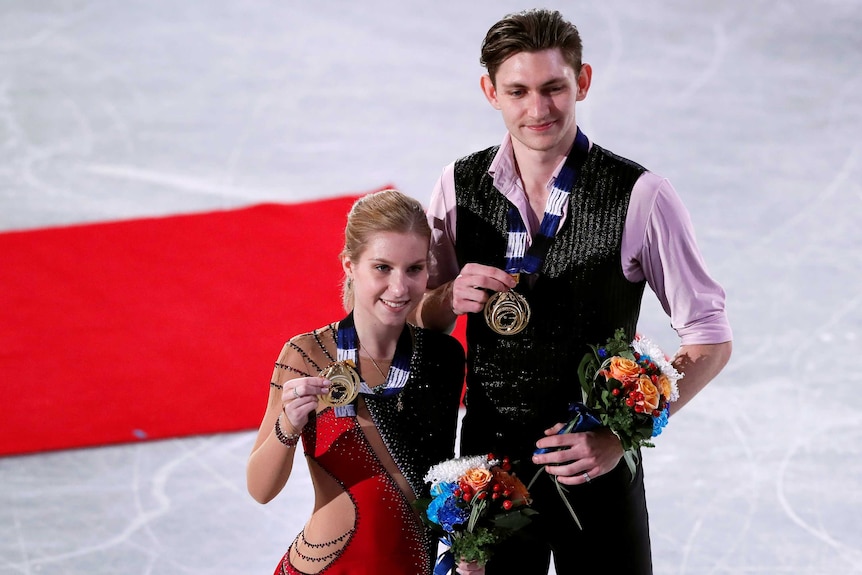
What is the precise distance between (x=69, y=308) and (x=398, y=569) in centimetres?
360

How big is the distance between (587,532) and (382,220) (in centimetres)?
96

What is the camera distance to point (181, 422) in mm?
5055

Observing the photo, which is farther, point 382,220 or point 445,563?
point 382,220


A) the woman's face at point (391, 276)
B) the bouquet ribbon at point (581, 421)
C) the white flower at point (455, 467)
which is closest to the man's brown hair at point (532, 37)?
the woman's face at point (391, 276)

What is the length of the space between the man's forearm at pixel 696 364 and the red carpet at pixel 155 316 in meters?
2.64

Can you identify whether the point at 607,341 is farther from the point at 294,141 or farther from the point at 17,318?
the point at 294,141

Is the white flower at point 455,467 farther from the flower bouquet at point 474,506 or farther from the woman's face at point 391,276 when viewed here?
the woman's face at point 391,276

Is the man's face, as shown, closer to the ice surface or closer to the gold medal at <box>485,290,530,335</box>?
the gold medal at <box>485,290,530,335</box>

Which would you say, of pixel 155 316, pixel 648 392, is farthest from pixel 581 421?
pixel 155 316

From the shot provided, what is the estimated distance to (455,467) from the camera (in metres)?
2.69

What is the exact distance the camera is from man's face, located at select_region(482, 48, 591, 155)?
275 cm

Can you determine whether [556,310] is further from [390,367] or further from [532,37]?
[532,37]

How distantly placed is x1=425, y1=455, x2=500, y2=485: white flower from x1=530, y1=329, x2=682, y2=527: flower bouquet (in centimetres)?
15

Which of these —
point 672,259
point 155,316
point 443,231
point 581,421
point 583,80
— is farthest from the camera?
point 155,316
